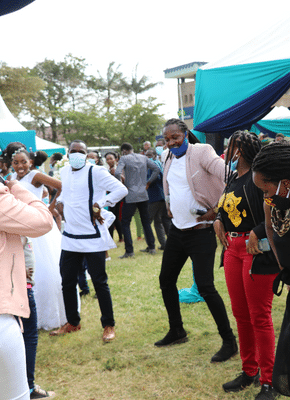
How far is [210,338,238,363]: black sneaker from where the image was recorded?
11.7 feet

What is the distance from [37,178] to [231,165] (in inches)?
91.7

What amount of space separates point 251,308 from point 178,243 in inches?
41.4

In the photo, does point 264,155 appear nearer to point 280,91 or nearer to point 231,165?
point 231,165

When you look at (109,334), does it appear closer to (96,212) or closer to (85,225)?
(85,225)

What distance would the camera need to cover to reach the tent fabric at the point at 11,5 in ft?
6.00

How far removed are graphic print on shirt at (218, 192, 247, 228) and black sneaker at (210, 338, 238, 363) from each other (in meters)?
1.30

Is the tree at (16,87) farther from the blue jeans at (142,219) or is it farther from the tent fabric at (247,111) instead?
the tent fabric at (247,111)

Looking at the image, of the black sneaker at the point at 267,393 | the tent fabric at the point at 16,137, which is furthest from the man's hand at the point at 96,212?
the tent fabric at the point at 16,137

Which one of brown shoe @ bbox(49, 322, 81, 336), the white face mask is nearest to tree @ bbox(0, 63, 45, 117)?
the white face mask

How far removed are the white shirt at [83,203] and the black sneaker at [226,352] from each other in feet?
4.84

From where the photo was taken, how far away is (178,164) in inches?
146

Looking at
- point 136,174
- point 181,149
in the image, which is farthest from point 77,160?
point 136,174

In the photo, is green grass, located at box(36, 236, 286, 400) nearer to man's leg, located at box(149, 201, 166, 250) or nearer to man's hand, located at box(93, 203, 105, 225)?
man's hand, located at box(93, 203, 105, 225)

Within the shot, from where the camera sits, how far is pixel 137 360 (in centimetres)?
377
